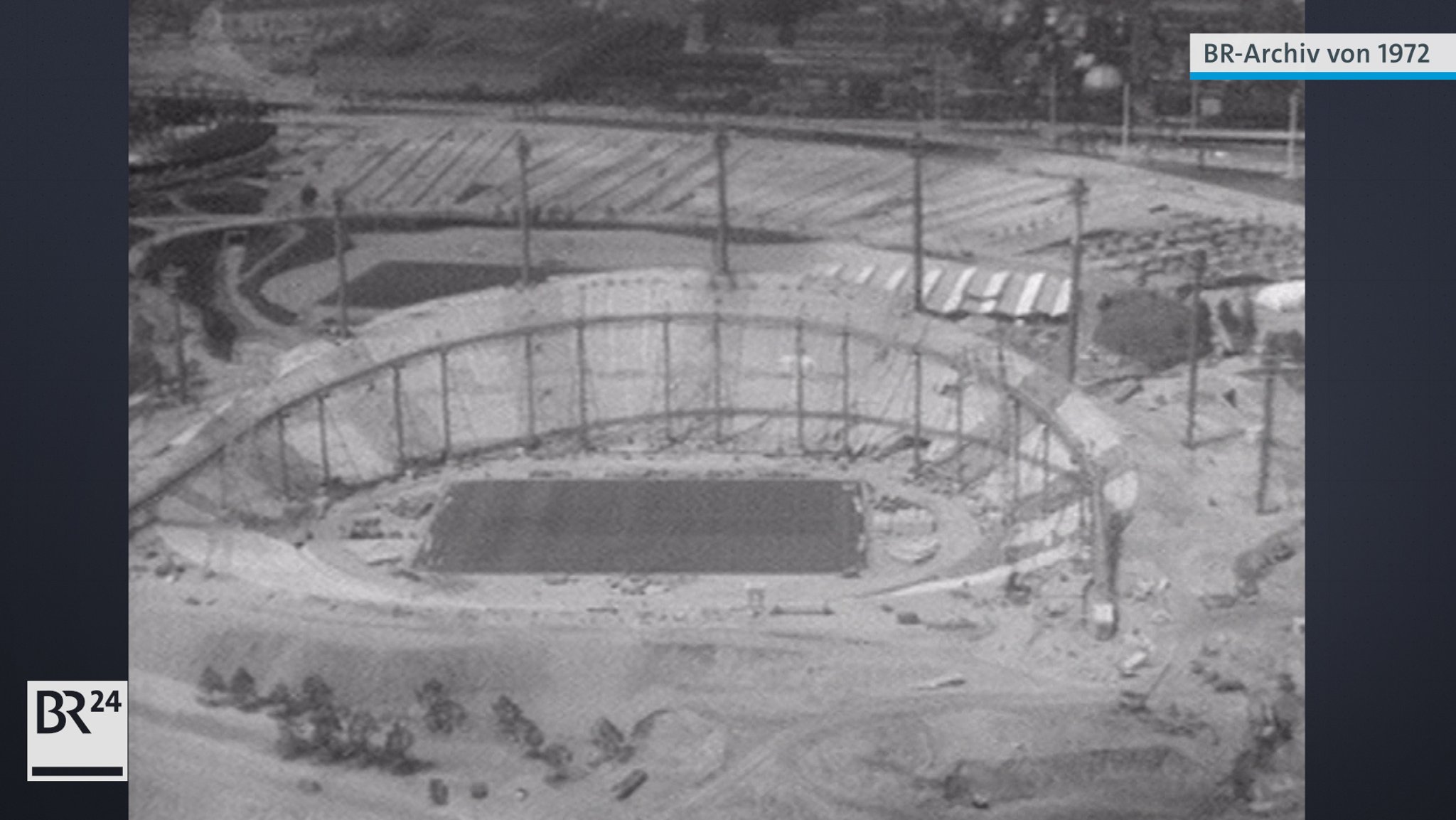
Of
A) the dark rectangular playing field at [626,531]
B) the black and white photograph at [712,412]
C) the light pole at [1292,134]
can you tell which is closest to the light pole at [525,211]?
the black and white photograph at [712,412]

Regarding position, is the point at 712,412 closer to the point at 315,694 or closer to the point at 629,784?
the point at 629,784

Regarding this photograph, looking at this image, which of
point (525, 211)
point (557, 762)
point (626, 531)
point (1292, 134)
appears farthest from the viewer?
point (525, 211)

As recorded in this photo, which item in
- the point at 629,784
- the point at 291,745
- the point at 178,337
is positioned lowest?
the point at 629,784

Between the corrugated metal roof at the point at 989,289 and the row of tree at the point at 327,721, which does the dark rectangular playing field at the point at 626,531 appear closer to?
the row of tree at the point at 327,721

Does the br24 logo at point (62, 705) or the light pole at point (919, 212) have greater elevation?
the light pole at point (919, 212)

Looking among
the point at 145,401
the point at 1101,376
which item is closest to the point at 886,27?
the point at 1101,376

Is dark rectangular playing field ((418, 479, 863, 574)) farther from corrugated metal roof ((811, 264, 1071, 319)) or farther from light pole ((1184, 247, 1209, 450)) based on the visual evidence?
light pole ((1184, 247, 1209, 450))

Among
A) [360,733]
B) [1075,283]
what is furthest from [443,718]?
[1075,283]

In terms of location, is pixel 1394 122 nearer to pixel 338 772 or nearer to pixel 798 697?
pixel 798 697
